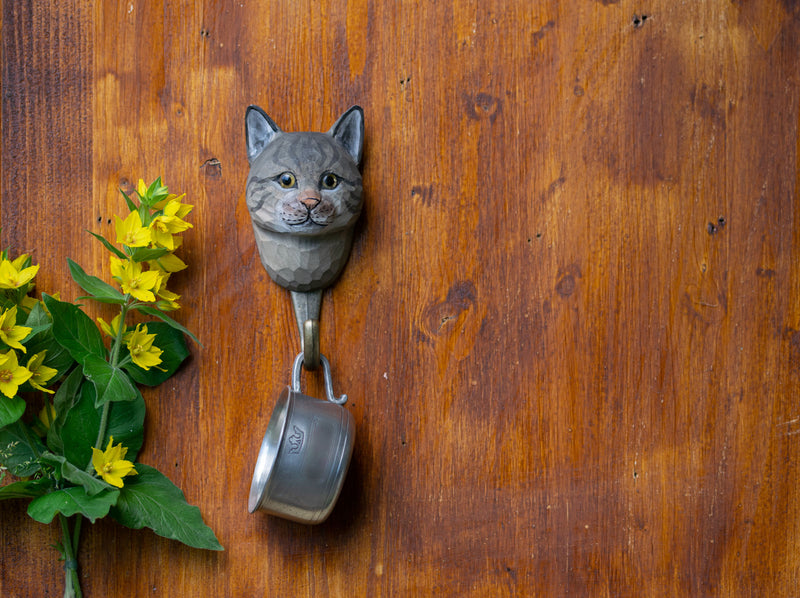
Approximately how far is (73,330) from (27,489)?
0.48ft

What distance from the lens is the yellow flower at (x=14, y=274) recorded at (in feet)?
1.82

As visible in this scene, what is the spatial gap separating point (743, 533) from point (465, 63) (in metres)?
0.54

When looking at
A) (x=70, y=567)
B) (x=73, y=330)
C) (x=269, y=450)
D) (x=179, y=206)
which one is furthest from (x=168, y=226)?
(x=70, y=567)

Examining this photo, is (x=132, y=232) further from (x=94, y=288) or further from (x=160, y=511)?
(x=160, y=511)

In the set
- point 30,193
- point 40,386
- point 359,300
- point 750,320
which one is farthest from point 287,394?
point 750,320

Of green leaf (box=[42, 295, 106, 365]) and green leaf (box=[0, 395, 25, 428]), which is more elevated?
green leaf (box=[42, 295, 106, 365])

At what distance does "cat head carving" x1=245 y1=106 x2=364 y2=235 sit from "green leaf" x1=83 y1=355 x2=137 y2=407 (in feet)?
0.60

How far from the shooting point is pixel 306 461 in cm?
53

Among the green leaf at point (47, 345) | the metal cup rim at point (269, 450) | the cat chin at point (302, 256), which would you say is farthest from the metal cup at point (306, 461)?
the green leaf at point (47, 345)

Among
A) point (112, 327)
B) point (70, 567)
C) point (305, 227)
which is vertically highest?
point (305, 227)

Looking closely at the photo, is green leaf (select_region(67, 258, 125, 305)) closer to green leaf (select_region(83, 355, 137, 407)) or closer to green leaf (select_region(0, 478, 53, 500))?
green leaf (select_region(83, 355, 137, 407))

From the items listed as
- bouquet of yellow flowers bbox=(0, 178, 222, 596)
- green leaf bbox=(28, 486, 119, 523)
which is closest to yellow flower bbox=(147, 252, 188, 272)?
bouquet of yellow flowers bbox=(0, 178, 222, 596)

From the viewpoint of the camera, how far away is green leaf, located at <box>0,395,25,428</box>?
54cm

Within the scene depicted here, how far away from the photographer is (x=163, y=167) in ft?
2.03
